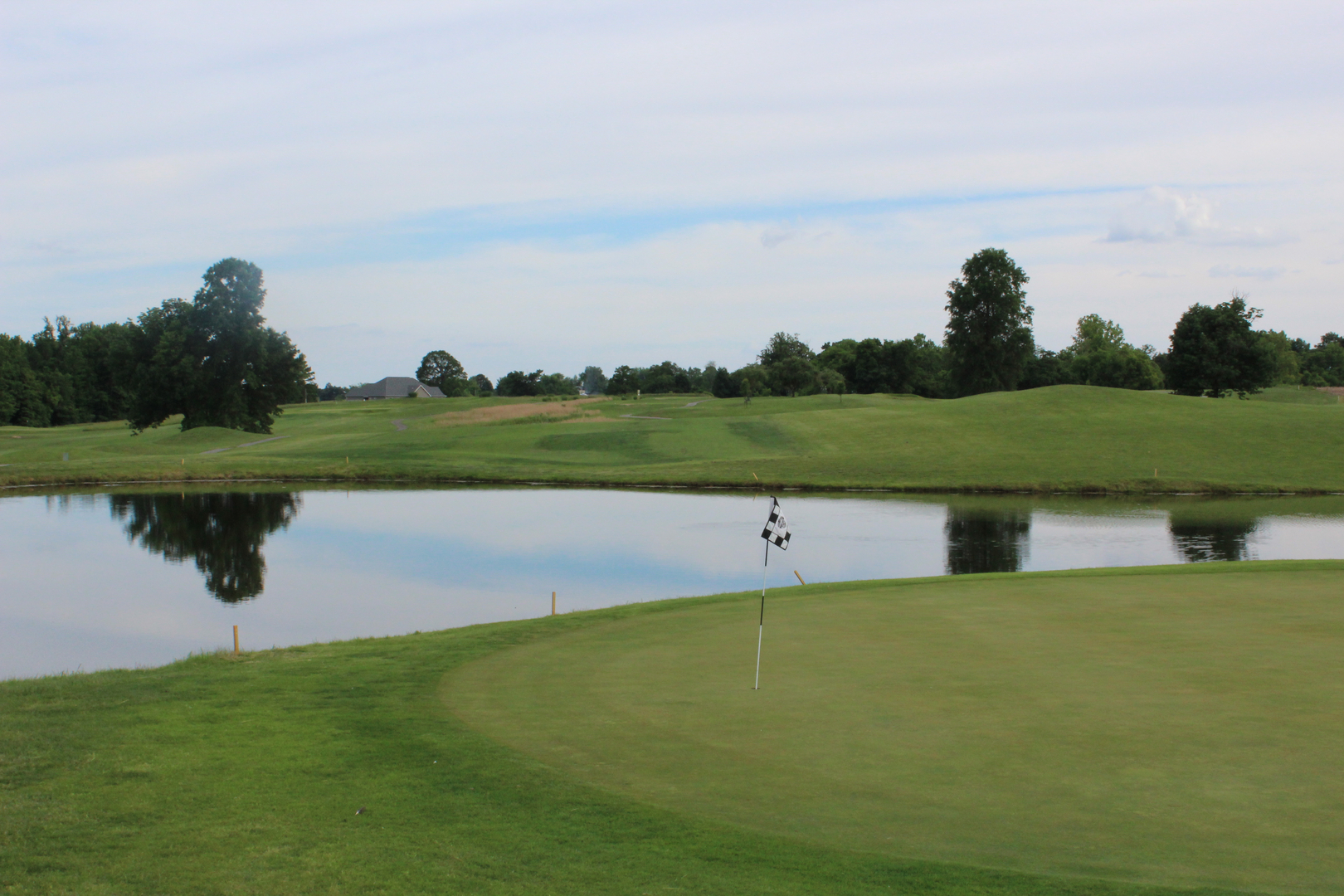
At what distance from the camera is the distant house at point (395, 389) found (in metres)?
172

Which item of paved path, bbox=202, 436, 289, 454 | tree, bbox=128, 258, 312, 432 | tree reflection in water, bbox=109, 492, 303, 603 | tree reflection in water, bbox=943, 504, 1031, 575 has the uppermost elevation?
tree, bbox=128, 258, 312, 432

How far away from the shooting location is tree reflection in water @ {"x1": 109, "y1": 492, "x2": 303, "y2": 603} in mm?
25594

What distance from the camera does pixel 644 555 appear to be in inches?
1104

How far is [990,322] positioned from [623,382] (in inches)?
2684

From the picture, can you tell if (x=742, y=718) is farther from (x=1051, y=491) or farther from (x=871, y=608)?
(x=1051, y=491)

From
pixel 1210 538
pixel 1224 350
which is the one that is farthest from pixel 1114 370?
pixel 1210 538

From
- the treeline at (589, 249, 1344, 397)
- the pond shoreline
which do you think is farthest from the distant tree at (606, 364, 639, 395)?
the pond shoreline

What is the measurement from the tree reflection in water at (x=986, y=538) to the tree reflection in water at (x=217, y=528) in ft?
60.8

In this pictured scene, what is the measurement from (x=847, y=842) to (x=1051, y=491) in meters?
43.1

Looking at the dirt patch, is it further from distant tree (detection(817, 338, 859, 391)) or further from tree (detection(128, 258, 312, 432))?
distant tree (detection(817, 338, 859, 391))

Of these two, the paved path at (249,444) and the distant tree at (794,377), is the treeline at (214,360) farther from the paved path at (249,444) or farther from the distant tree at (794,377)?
the distant tree at (794,377)

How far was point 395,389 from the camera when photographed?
174500 mm

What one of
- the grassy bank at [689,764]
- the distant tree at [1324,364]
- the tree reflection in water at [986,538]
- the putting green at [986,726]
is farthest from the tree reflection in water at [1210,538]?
the distant tree at [1324,364]

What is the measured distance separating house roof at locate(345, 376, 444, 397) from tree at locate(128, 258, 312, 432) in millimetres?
96835
